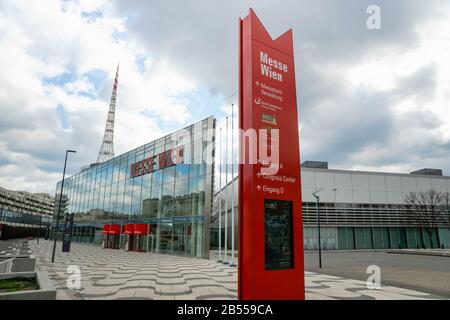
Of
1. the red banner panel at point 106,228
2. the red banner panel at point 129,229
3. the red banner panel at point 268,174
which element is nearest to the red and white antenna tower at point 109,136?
the red banner panel at point 106,228

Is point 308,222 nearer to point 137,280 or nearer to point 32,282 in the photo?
point 137,280

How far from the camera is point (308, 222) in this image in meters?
47.7

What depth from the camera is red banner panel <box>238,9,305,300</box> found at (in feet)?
23.9

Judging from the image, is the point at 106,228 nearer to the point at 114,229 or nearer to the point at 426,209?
the point at 114,229

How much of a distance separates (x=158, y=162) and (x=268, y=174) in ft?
104

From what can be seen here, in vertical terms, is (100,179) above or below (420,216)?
above

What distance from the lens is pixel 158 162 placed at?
38.1 meters

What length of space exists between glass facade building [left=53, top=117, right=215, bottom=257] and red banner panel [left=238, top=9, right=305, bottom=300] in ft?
71.0

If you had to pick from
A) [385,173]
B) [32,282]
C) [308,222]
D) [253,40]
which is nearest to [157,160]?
Answer: [308,222]

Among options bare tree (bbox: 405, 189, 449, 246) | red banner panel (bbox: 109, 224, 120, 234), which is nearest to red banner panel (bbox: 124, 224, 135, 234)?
red banner panel (bbox: 109, 224, 120, 234)

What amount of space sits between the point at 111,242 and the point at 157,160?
16.0 metres

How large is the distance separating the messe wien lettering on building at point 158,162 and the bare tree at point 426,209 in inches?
1668

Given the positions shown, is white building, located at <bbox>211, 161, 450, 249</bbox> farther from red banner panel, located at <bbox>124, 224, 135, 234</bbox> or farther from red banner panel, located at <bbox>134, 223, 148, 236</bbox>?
red banner panel, located at <bbox>124, 224, 135, 234</bbox>

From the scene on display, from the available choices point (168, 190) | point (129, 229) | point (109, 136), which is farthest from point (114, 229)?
point (109, 136)
